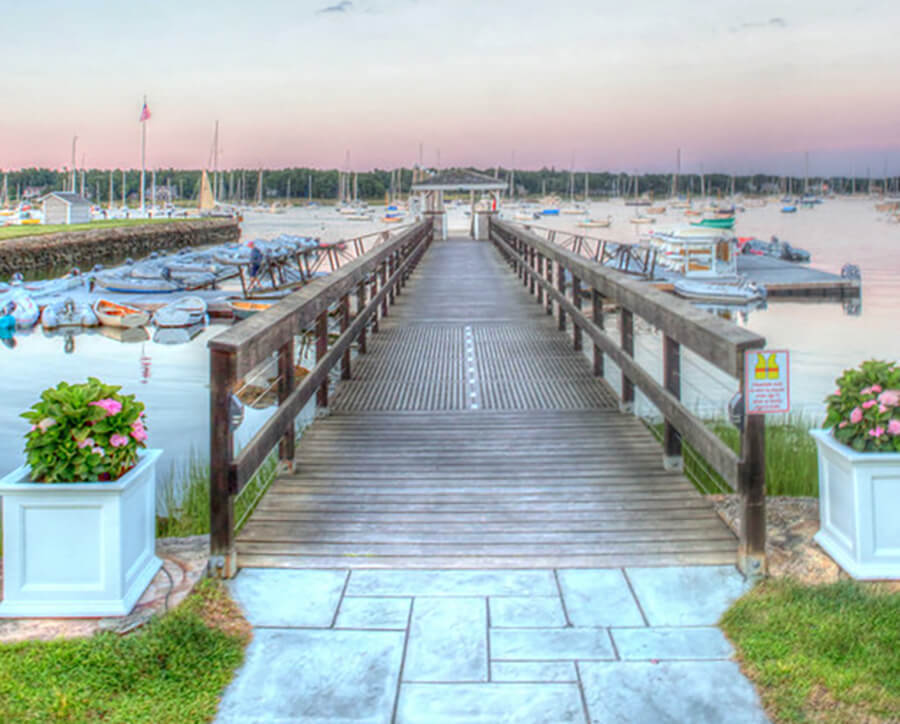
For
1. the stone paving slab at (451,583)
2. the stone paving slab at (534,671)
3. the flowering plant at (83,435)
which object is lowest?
the stone paving slab at (534,671)

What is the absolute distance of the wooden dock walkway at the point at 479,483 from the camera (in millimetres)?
3797

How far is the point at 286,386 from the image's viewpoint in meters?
4.85

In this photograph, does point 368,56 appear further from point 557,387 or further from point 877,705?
point 877,705

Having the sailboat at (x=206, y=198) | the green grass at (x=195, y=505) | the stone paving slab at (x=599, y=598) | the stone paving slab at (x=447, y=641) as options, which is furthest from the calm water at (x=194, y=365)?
the sailboat at (x=206, y=198)

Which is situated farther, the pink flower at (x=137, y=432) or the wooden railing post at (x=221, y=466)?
the wooden railing post at (x=221, y=466)

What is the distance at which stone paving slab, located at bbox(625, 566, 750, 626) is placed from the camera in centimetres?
318

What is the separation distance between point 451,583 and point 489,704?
93 cm

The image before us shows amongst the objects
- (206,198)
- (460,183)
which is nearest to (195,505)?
(460,183)

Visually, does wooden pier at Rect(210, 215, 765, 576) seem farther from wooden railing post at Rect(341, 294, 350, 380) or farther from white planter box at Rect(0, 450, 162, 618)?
white planter box at Rect(0, 450, 162, 618)

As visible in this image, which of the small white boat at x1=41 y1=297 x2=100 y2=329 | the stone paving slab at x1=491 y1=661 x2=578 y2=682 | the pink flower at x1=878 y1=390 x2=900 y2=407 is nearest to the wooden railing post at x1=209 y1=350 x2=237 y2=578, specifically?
the stone paving slab at x1=491 y1=661 x2=578 y2=682

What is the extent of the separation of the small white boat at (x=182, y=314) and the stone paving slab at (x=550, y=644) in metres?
25.5

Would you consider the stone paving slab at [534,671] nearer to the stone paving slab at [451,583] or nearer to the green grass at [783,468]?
the stone paving slab at [451,583]

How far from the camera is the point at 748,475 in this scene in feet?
11.3

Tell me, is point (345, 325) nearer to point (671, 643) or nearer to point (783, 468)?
point (783, 468)
